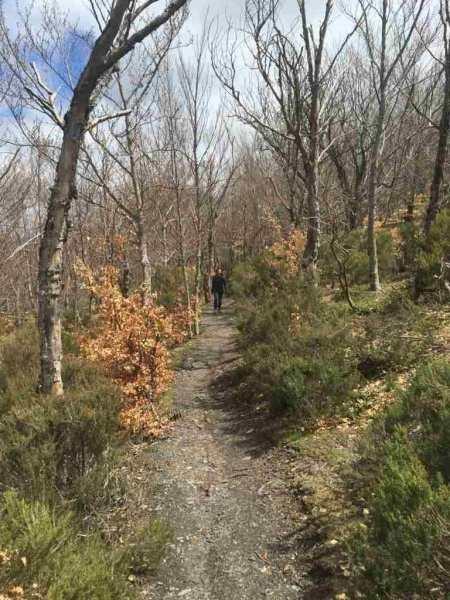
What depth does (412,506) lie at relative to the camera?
10.6 ft

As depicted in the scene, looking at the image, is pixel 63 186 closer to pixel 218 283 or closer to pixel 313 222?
pixel 313 222

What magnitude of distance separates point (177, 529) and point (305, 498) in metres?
1.41

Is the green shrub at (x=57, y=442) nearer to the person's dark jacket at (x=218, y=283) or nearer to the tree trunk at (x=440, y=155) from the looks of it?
the tree trunk at (x=440, y=155)

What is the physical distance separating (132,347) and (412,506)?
4998mm

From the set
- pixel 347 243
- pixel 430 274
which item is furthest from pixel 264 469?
pixel 347 243

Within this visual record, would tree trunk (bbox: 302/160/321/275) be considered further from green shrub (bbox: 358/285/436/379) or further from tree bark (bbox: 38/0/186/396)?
tree bark (bbox: 38/0/186/396)

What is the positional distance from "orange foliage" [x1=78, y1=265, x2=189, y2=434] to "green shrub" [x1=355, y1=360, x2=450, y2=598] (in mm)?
3739

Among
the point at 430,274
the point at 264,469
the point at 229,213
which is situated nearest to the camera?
the point at 264,469

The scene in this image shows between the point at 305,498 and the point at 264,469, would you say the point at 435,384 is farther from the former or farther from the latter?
the point at 264,469

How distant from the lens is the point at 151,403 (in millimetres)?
7219

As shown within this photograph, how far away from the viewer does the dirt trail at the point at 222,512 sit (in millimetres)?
3818

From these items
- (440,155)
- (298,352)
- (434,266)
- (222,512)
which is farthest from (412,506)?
(440,155)

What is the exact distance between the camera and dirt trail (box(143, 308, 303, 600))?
12.5ft

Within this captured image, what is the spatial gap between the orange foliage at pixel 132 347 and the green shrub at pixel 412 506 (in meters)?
3.74
